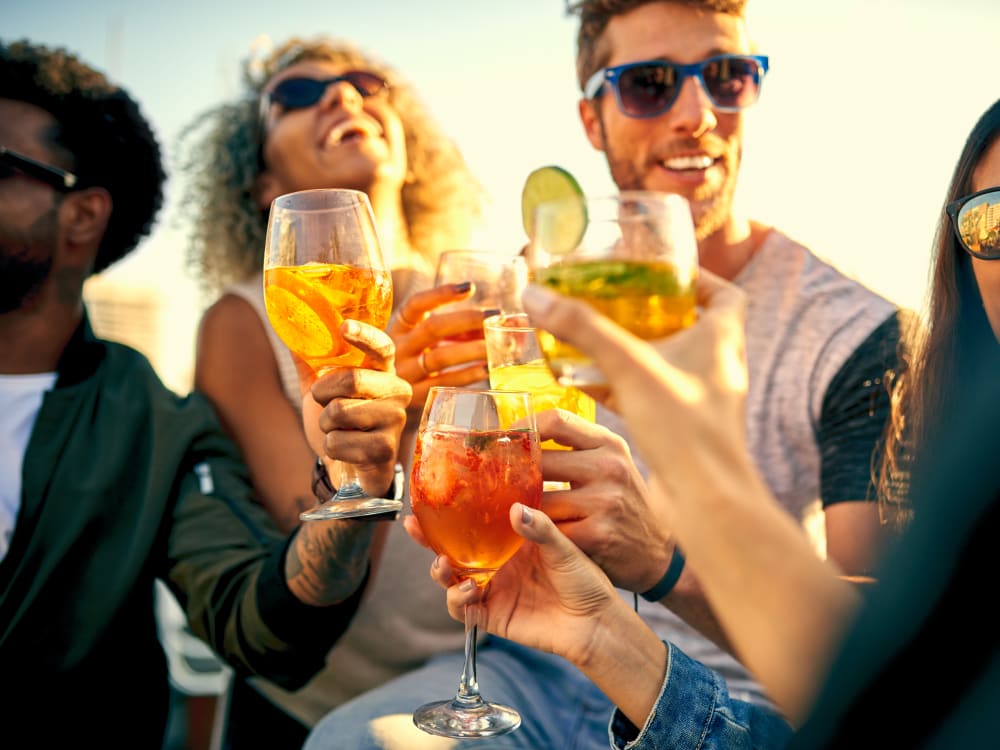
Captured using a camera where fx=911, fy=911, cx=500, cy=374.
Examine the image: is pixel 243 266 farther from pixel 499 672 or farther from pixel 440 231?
pixel 499 672

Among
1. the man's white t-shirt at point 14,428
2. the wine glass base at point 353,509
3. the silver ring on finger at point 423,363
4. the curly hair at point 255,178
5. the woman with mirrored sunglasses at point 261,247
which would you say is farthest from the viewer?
the curly hair at point 255,178

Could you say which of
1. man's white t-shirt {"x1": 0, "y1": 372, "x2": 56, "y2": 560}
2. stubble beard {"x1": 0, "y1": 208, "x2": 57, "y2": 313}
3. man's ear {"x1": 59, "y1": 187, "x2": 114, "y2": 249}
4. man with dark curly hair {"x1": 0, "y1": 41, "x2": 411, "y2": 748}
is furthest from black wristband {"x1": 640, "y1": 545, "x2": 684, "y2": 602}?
man's ear {"x1": 59, "y1": 187, "x2": 114, "y2": 249}

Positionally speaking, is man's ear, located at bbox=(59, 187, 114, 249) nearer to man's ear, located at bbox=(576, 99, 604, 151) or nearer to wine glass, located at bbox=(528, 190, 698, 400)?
man's ear, located at bbox=(576, 99, 604, 151)

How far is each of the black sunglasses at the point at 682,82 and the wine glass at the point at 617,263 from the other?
6.17 feet

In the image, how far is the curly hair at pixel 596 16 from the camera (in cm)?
323

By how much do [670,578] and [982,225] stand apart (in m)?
1.08

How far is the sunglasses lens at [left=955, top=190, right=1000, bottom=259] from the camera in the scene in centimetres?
206

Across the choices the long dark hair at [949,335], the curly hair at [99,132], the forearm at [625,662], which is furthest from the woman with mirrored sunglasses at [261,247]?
the long dark hair at [949,335]

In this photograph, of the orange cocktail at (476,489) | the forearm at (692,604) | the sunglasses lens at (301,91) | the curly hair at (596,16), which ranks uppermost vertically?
the curly hair at (596,16)

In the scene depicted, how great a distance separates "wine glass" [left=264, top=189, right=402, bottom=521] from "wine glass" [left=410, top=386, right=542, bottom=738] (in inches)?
9.1

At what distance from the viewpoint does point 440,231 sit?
4.34 metres

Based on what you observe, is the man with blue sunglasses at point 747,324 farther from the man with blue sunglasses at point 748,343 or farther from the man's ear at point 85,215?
the man's ear at point 85,215

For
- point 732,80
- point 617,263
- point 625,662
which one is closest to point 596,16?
point 732,80

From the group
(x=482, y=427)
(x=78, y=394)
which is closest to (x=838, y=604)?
(x=482, y=427)
